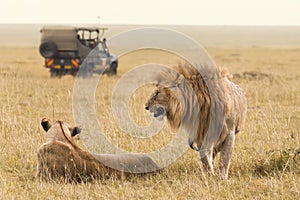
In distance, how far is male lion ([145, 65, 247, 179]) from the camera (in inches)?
243

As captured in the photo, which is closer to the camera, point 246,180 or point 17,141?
point 246,180

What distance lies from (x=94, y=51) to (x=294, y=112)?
13.1 m

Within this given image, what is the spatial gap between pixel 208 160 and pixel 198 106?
24.6 inches

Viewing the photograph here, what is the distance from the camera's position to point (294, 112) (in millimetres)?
11703

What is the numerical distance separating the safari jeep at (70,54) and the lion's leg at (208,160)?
52.4 feet

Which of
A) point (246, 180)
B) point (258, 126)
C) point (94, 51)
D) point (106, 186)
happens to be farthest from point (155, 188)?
point (94, 51)

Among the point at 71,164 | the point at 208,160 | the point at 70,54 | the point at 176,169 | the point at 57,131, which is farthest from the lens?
the point at 70,54

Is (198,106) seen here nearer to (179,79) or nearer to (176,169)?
(179,79)

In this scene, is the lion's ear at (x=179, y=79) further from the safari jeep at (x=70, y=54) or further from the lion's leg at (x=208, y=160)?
the safari jeep at (x=70, y=54)

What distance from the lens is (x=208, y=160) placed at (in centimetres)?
643

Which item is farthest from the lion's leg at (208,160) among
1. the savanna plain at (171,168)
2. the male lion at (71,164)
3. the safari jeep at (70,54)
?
the safari jeep at (70,54)

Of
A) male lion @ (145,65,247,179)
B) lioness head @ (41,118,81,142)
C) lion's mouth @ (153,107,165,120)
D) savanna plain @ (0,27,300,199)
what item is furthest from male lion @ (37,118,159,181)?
male lion @ (145,65,247,179)

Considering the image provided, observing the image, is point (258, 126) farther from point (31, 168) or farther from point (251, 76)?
point (251, 76)

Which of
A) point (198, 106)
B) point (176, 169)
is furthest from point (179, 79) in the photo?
point (176, 169)
